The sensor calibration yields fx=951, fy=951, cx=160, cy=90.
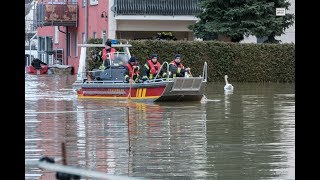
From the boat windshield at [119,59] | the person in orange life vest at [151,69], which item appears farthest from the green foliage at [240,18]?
the person in orange life vest at [151,69]

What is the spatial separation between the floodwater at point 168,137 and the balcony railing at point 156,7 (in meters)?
19.3

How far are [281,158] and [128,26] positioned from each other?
117 feet

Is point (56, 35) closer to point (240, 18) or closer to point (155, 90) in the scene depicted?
point (240, 18)

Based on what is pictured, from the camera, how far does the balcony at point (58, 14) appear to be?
52906 millimetres

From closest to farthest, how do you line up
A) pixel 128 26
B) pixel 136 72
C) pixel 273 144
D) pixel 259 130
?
pixel 273 144 < pixel 259 130 < pixel 136 72 < pixel 128 26

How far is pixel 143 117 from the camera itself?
2138 cm

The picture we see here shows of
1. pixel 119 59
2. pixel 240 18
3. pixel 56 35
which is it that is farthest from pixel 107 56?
pixel 56 35

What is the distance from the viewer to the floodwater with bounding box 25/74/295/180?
12.5 metres

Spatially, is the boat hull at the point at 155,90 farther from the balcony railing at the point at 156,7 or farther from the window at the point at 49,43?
the window at the point at 49,43

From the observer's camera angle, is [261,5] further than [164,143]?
Yes

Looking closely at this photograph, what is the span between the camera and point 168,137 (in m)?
16.8

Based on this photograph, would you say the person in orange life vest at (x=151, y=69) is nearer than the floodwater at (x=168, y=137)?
No
